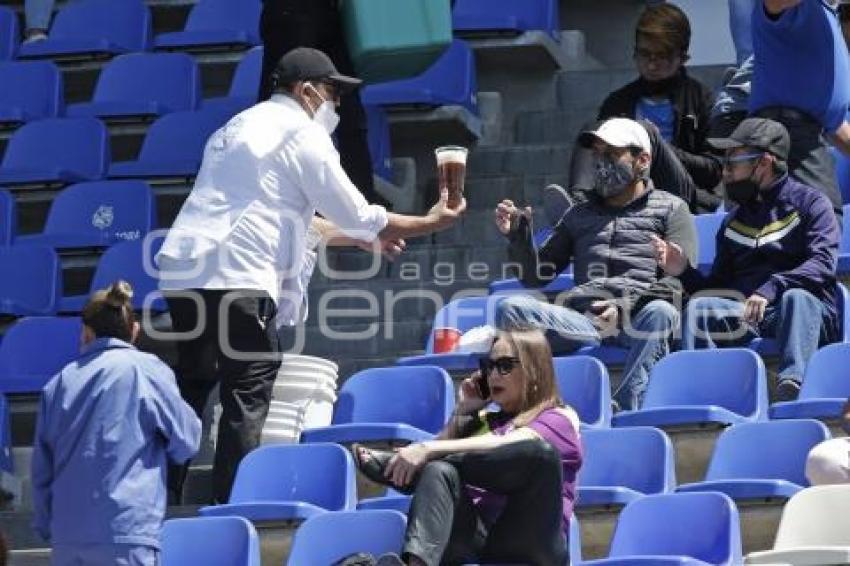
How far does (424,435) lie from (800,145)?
80.7 inches

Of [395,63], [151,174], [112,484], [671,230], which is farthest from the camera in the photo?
[151,174]

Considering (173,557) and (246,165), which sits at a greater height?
(246,165)

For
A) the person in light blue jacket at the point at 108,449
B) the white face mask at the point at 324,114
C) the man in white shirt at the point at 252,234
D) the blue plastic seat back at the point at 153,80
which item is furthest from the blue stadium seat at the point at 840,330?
the blue plastic seat back at the point at 153,80

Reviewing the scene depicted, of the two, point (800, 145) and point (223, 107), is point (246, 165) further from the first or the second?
point (223, 107)

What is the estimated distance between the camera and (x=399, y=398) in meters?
8.85

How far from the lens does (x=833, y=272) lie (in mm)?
8867

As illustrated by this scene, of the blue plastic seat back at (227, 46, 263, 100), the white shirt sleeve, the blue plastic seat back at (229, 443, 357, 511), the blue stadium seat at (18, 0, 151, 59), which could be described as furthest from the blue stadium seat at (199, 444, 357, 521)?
the blue stadium seat at (18, 0, 151, 59)

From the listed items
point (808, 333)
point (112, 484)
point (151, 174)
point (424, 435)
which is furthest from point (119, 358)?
point (151, 174)

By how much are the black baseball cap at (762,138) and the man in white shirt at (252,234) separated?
1067 mm

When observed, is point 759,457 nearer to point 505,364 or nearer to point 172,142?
point 505,364

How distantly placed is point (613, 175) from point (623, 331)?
0.60 meters

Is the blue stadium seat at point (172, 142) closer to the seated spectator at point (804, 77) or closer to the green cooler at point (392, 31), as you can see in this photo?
the green cooler at point (392, 31)

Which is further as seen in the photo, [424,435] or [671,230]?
[671,230]

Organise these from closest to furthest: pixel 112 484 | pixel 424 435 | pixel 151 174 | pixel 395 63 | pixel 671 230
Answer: pixel 112 484
pixel 424 435
pixel 671 230
pixel 395 63
pixel 151 174
